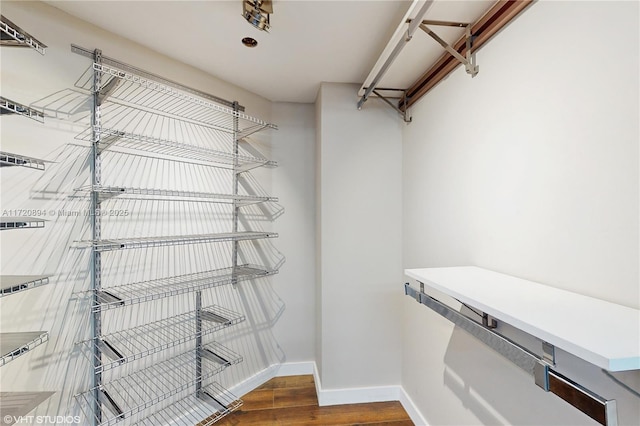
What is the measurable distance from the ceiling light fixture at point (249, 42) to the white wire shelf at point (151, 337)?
1.64m

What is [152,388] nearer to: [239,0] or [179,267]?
[179,267]

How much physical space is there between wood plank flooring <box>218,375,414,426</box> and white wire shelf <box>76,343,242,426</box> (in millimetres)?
389

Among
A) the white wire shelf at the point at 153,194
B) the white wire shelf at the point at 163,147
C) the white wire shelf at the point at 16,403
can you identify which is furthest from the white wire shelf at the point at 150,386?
the white wire shelf at the point at 163,147

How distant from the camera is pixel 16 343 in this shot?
1.01 metres

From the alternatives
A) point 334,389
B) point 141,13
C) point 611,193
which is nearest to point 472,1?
point 611,193

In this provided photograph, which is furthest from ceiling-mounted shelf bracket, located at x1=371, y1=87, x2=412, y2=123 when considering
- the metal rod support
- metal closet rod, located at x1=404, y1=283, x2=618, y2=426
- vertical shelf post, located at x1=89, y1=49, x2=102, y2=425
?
vertical shelf post, located at x1=89, y1=49, x2=102, y2=425

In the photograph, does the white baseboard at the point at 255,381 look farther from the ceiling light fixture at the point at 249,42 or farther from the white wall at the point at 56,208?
the ceiling light fixture at the point at 249,42

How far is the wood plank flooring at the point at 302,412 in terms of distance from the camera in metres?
1.90

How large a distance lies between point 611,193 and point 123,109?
2.15m

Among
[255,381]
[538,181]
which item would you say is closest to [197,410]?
[255,381]

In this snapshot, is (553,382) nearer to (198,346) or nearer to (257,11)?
(257,11)

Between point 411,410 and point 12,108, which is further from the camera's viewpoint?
point 411,410

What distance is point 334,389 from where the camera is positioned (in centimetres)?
209

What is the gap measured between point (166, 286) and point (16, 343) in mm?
706
